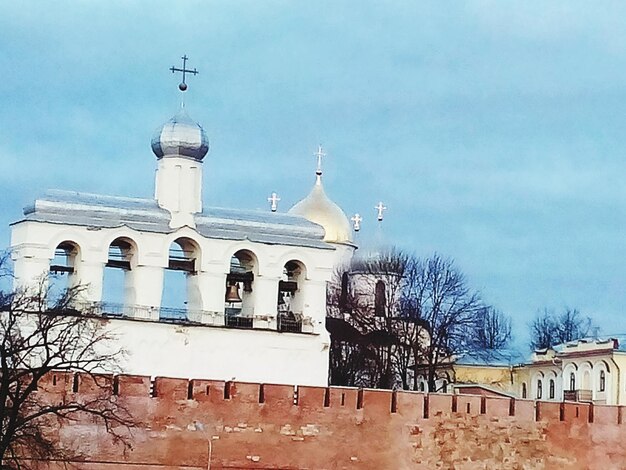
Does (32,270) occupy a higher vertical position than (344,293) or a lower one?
lower

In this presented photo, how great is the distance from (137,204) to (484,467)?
7914 mm

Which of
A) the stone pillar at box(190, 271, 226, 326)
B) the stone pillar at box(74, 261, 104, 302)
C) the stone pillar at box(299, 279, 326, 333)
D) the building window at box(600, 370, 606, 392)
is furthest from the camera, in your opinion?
the building window at box(600, 370, 606, 392)

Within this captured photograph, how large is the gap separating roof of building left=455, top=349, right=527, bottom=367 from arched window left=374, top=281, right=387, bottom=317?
2.86 metres

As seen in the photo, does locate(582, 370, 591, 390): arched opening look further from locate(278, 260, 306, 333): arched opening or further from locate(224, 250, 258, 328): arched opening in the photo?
locate(224, 250, 258, 328): arched opening

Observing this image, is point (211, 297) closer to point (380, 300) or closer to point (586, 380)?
point (380, 300)

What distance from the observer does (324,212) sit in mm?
43312

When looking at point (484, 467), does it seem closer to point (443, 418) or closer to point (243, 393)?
point (443, 418)

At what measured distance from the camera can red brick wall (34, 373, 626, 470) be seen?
80.8ft

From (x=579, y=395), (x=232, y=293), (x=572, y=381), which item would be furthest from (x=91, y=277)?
(x=572, y=381)

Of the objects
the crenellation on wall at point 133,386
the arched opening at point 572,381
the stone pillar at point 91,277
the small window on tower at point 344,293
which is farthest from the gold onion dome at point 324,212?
the crenellation on wall at point 133,386

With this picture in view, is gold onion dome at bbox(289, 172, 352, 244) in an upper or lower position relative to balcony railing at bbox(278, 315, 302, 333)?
upper

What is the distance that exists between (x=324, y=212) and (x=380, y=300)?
2.91 metres

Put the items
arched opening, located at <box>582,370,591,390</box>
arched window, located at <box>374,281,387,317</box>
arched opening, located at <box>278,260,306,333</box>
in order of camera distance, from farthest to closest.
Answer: arched window, located at <box>374,281,387,317</box>
arched opening, located at <box>582,370,591,390</box>
arched opening, located at <box>278,260,306,333</box>

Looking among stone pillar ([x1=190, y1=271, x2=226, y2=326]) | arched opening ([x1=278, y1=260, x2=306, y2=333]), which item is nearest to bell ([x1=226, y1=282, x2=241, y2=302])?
arched opening ([x1=278, y1=260, x2=306, y2=333])
